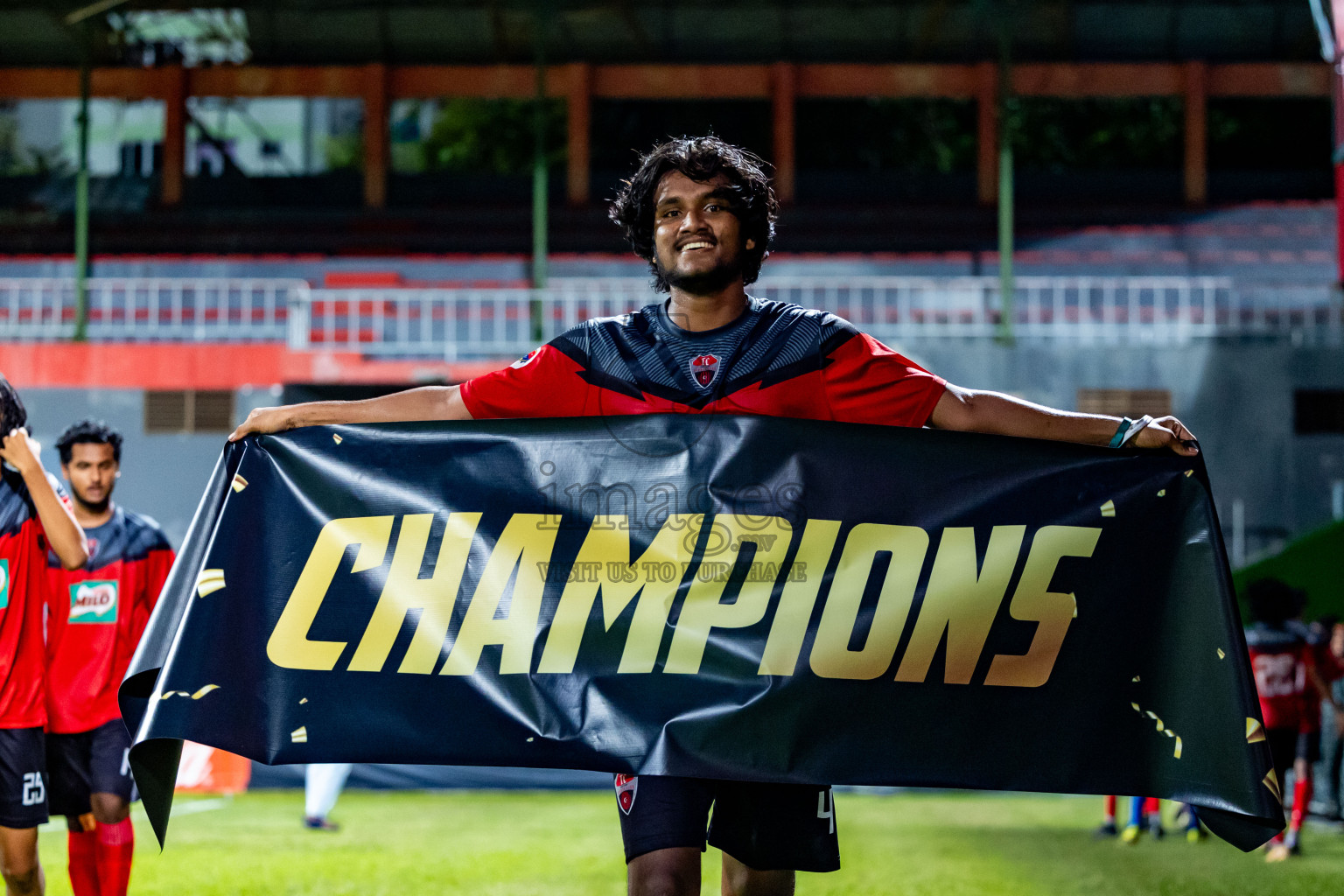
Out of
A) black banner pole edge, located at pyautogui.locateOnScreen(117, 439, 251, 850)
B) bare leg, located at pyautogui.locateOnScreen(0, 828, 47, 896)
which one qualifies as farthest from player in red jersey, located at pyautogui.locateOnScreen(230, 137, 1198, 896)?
bare leg, located at pyautogui.locateOnScreen(0, 828, 47, 896)

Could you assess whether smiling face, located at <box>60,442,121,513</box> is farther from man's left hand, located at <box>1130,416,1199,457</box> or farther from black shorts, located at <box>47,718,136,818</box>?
man's left hand, located at <box>1130,416,1199,457</box>

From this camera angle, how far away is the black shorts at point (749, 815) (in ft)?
9.36

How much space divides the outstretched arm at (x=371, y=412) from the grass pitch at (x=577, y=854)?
3417mm

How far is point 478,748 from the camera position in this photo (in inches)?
119

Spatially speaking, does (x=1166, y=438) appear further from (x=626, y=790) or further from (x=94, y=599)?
(x=94, y=599)

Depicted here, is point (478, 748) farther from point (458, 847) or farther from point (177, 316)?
point (177, 316)

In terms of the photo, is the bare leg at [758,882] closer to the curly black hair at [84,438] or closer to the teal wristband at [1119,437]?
the teal wristband at [1119,437]

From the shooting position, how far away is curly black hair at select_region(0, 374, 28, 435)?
4105 mm

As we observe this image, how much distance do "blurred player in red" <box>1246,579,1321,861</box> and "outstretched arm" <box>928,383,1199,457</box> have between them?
5021mm

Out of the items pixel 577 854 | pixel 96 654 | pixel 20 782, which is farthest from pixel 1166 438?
pixel 577 854

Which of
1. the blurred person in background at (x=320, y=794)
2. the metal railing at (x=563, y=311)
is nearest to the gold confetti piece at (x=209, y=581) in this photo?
the blurred person in background at (x=320, y=794)

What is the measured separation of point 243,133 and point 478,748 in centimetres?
2290

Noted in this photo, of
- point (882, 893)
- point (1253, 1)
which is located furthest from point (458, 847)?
point (1253, 1)

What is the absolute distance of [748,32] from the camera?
22.6 metres
